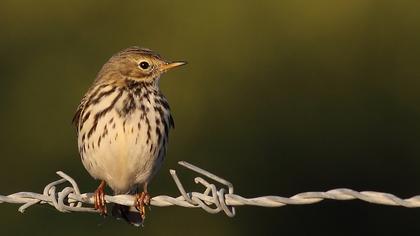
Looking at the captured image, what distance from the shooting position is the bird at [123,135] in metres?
10.1

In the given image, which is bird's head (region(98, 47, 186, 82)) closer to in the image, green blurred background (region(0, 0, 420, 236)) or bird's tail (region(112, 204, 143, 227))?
bird's tail (region(112, 204, 143, 227))

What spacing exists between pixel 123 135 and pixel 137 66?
1.00 meters

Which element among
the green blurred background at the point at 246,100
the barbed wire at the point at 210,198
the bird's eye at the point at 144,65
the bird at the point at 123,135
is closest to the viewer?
the barbed wire at the point at 210,198

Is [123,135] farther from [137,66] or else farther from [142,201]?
[137,66]

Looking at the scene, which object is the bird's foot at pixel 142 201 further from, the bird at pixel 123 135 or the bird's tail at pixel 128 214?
the bird's tail at pixel 128 214

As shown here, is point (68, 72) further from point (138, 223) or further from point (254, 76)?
point (138, 223)

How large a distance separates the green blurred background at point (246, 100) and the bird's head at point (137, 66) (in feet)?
14.7

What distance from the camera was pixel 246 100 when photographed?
18438mm

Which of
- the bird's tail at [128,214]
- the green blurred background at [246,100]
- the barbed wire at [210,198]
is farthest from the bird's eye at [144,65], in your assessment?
the green blurred background at [246,100]

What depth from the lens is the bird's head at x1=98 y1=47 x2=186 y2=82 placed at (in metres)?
10.9

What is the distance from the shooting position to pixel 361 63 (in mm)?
19266

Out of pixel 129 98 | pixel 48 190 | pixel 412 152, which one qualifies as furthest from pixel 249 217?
pixel 48 190

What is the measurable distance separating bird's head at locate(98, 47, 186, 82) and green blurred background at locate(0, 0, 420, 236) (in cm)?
447

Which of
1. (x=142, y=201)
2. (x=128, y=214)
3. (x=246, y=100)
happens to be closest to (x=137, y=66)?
(x=128, y=214)
